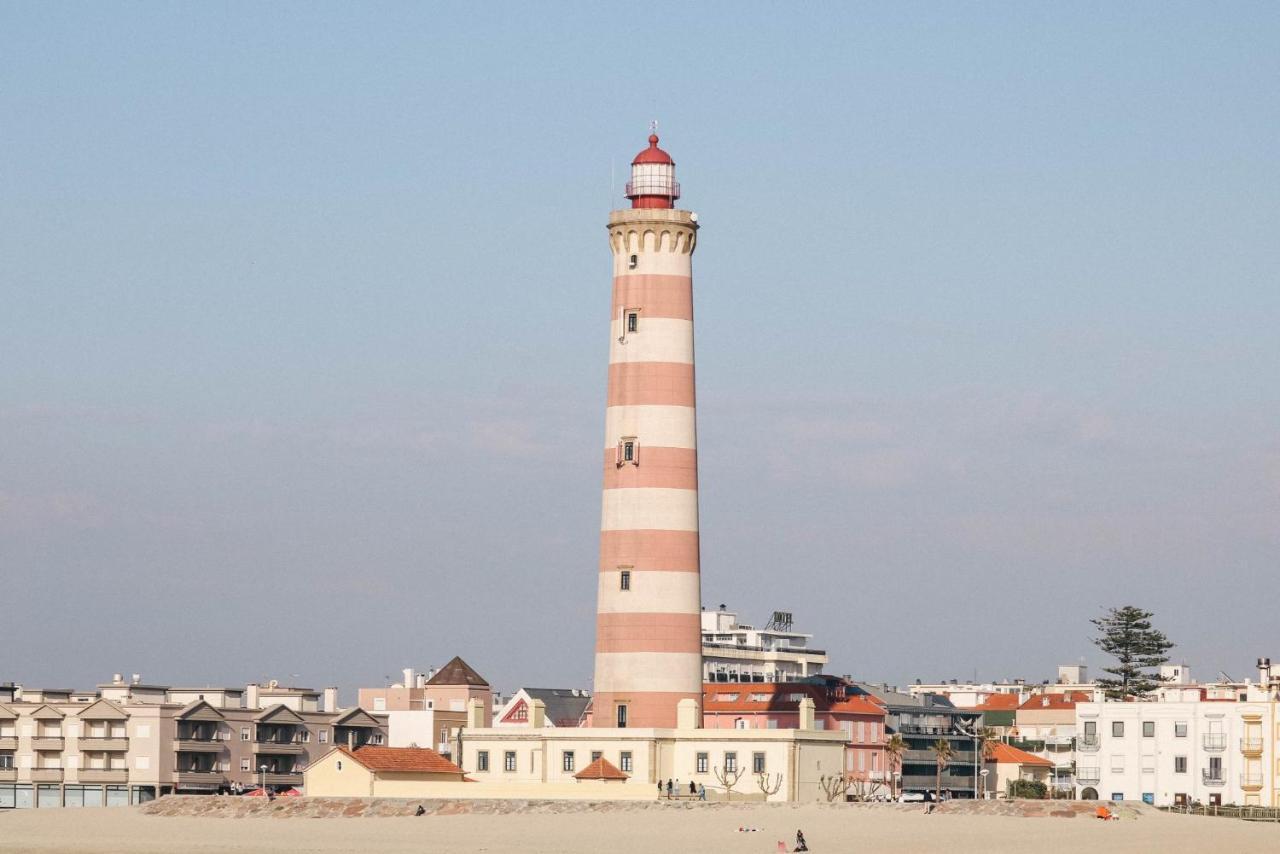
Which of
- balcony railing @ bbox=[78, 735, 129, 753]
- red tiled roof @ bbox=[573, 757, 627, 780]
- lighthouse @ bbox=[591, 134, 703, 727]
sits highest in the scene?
lighthouse @ bbox=[591, 134, 703, 727]

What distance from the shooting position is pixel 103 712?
111 metres

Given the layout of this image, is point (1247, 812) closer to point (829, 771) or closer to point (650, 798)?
point (829, 771)

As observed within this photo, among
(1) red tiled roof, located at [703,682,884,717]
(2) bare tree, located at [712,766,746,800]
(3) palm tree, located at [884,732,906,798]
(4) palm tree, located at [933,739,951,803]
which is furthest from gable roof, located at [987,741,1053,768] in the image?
(2) bare tree, located at [712,766,746,800]

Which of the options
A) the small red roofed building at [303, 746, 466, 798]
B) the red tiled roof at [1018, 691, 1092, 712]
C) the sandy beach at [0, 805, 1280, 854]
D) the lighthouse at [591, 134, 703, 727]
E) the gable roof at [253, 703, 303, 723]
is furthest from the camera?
the red tiled roof at [1018, 691, 1092, 712]

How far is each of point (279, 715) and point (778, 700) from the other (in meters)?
26.0

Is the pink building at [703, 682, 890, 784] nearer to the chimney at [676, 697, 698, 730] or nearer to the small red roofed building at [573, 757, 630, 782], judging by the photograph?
the small red roofed building at [573, 757, 630, 782]

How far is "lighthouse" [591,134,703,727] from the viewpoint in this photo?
251 feet

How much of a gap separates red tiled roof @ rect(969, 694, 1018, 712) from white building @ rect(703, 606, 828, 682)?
475 inches

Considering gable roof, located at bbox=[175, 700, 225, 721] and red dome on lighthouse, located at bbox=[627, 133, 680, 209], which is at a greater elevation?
red dome on lighthouse, located at bbox=[627, 133, 680, 209]

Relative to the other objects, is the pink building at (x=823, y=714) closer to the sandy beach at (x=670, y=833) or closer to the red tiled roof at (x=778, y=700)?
the red tiled roof at (x=778, y=700)

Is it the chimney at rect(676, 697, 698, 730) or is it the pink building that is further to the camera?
the pink building

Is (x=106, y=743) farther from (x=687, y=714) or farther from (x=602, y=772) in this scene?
(x=687, y=714)

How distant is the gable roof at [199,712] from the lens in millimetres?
110625

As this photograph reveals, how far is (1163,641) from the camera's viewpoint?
12775 cm
